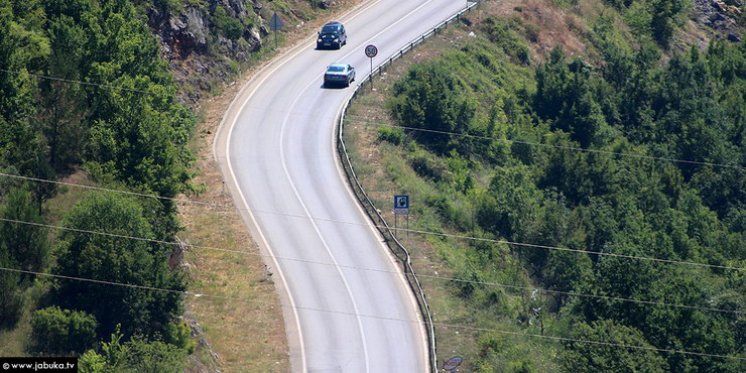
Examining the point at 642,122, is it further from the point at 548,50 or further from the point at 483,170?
the point at 483,170

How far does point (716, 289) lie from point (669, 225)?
1111 centimetres

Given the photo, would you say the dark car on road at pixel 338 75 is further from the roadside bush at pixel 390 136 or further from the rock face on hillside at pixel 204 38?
the roadside bush at pixel 390 136

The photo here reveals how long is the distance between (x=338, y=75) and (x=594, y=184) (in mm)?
19035

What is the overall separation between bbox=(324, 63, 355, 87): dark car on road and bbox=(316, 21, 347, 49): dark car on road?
6983mm

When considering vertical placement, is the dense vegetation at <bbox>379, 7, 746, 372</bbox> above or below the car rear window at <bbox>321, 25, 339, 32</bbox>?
below

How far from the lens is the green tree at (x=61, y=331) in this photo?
4625 centimetres

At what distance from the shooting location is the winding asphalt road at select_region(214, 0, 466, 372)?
52.9 metres

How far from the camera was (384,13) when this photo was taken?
316 ft

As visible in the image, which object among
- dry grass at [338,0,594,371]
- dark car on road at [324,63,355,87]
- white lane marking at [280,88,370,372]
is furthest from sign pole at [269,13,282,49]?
dry grass at [338,0,594,371]

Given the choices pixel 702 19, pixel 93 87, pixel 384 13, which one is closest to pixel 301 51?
pixel 384 13

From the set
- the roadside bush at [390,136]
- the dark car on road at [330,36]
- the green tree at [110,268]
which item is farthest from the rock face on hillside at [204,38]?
the green tree at [110,268]

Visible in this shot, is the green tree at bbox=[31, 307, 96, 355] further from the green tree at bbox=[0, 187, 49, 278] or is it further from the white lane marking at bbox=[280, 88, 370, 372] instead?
the white lane marking at bbox=[280, 88, 370, 372]

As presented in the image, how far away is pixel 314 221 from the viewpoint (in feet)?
207

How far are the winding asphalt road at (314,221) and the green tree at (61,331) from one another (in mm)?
9467
